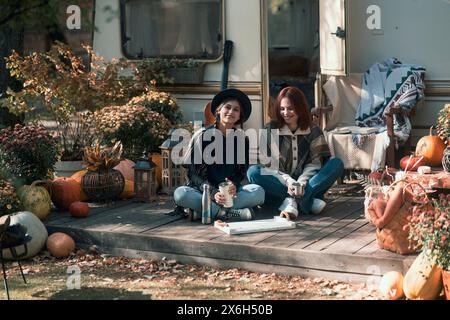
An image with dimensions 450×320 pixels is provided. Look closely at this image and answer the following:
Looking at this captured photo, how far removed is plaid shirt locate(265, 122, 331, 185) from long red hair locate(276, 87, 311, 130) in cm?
6

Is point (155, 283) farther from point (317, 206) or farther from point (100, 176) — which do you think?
point (100, 176)

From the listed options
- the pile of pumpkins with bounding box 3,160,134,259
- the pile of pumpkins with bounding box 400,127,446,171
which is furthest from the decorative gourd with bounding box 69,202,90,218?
the pile of pumpkins with bounding box 400,127,446,171

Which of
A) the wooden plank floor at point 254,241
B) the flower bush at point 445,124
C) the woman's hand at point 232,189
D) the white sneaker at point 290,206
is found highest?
the flower bush at point 445,124

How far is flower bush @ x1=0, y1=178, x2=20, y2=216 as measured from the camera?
282 inches

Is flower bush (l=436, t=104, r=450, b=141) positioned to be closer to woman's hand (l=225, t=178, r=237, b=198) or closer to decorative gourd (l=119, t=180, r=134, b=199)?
woman's hand (l=225, t=178, r=237, b=198)

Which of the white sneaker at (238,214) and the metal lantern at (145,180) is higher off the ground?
the metal lantern at (145,180)

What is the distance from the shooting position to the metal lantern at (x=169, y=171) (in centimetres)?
847

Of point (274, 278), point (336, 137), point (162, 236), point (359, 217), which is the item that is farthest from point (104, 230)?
point (336, 137)

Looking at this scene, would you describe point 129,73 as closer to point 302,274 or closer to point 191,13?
point 191,13

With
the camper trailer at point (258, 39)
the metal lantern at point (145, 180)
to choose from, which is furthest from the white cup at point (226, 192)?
the camper trailer at point (258, 39)

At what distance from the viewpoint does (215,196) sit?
278 inches

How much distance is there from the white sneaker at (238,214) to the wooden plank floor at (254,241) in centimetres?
19

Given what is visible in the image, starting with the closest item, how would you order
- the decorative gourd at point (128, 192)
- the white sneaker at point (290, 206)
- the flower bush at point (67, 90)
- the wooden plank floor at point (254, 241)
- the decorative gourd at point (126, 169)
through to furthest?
Answer: the wooden plank floor at point (254, 241) → the white sneaker at point (290, 206) → the decorative gourd at point (128, 192) → the decorative gourd at point (126, 169) → the flower bush at point (67, 90)

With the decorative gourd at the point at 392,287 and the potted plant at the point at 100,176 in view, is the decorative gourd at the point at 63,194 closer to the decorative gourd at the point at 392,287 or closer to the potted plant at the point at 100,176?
the potted plant at the point at 100,176
